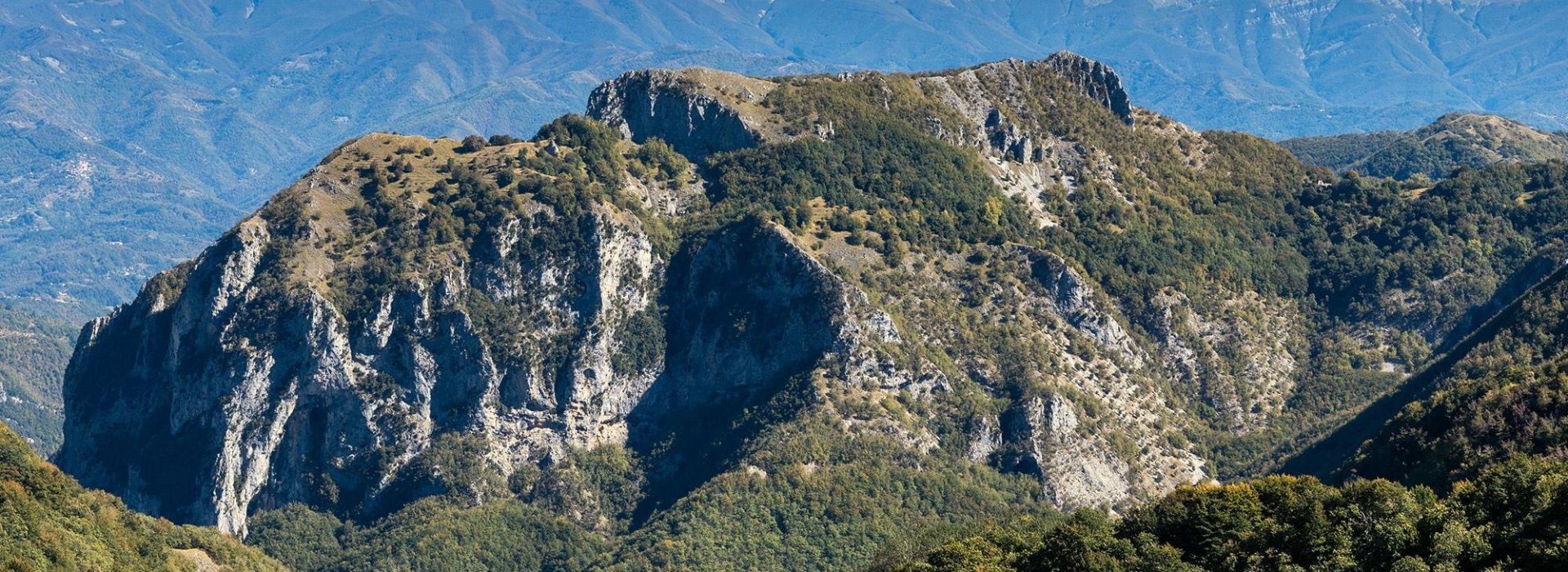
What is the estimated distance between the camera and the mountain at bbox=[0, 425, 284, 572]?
429ft

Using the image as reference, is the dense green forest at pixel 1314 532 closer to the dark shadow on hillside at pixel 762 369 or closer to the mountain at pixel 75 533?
the mountain at pixel 75 533

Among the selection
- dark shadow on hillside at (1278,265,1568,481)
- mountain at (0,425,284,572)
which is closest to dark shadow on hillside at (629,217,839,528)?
mountain at (0,425,284,572)

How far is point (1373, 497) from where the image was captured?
320ft

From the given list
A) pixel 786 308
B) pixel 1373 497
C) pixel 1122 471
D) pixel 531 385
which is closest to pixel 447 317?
pixel 531 385

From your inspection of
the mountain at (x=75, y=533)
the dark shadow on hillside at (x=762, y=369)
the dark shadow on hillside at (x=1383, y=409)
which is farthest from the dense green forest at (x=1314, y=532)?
the dark shadow on hillside at (x=762, y=369)

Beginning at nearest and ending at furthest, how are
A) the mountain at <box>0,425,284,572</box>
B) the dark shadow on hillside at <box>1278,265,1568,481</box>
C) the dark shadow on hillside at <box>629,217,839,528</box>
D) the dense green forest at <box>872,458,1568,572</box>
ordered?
the dense green forest at <box>872,458,1568,572</box>, the mountain at <box>0,425,284,572</box>, the dark shadow on hillside at <box>1278,265,1568,481</box>, the dark shadow on hillside at <box>629,217,839,528</box>

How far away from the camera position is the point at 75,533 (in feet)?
458

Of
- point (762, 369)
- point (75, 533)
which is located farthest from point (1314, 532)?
point (762, 369)

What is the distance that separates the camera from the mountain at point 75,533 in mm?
130625

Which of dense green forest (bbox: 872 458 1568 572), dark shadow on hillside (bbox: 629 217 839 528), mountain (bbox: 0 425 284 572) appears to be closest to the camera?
dense green forest (bbox: 872 458 1568 572)

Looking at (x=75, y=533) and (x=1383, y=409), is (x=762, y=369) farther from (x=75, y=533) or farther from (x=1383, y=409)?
(x=75, y=533)

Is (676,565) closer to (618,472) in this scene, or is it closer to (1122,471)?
(618,472)

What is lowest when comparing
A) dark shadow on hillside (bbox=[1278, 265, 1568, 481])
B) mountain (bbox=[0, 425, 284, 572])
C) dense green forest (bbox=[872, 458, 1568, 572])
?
dense green forest (bbox=[872, 458, 1568, 572])

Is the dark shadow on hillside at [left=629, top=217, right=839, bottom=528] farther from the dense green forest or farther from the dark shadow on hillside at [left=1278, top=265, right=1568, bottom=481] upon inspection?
the dense green forest
